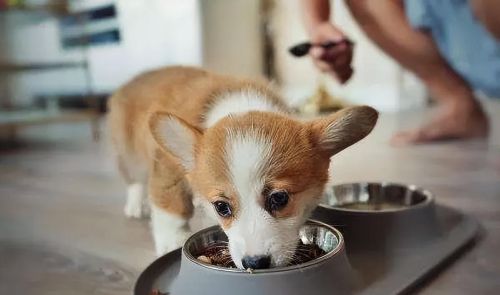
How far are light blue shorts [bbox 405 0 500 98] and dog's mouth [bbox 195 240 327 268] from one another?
3.01 feet

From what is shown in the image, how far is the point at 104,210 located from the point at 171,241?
16.3 inches

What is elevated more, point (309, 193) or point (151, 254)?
point (309, 193)

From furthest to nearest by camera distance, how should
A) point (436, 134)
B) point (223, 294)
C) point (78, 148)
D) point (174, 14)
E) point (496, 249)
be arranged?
point (174, 14), point (78, 148), point (436, 134), point (496, 249), point (223, 294)

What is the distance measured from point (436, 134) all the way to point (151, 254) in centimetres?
133

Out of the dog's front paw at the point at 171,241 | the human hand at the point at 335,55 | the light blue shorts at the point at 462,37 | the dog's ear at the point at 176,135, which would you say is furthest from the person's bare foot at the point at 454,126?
the dog's ear at the point at 176,135

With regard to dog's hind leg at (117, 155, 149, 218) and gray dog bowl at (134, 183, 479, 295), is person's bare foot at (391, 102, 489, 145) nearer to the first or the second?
gray dog bowl at (134, 183, 479, 295)

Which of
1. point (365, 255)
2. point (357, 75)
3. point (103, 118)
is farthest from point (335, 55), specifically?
point (103, 118)

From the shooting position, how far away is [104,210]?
57.6 inches

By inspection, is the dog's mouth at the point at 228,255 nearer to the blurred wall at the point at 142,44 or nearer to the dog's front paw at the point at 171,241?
the dog's front paw at the point at 171,241

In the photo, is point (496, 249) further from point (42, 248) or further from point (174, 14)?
point (174, 14)

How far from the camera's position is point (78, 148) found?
254 cm

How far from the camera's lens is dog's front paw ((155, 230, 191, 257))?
1110 millimetres

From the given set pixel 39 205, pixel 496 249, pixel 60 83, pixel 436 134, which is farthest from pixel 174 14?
pixel 496 249

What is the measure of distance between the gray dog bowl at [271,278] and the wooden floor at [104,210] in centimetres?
17
